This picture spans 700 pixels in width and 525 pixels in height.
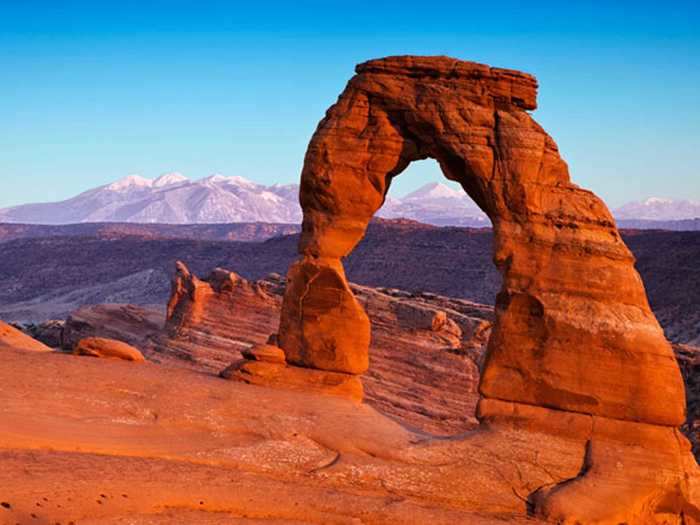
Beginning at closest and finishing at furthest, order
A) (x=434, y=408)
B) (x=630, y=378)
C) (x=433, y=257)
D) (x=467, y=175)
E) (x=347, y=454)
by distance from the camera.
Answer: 1. (x=347, y=454)
2. (x=630, y=378)
3. (x=467, y=175)
4. (x=434, y=408)
5. (x=433, y=257)

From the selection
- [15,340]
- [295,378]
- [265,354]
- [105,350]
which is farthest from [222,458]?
[15,340]

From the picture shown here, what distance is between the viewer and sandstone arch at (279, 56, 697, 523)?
13.2 metres

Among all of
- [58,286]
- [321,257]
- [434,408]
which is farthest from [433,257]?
[321,257]

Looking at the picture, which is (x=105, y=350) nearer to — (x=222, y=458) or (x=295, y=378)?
(x=295, y=378)

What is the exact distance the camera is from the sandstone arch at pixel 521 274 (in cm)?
1323

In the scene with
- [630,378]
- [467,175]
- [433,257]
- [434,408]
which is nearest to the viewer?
[630,378]

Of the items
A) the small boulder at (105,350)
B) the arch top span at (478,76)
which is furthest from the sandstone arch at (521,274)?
the small boulder at (105,350)

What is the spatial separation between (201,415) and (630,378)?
19.9ft

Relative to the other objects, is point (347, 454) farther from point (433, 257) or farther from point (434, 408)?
point (433, 257)

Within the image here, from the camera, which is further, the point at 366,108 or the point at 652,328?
the point at 366,108

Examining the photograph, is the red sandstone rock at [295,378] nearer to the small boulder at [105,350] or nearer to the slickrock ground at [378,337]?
the small boulder at [105,350]

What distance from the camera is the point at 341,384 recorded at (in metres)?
16.0

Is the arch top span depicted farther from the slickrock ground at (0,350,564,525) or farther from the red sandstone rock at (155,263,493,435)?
the red sandstone rock at (155,263,493,435)

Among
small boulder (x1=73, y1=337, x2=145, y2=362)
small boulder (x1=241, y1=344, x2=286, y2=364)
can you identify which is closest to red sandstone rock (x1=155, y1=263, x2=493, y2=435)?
small boulder (x1=241, y1=344, x2=286, y2=364)
